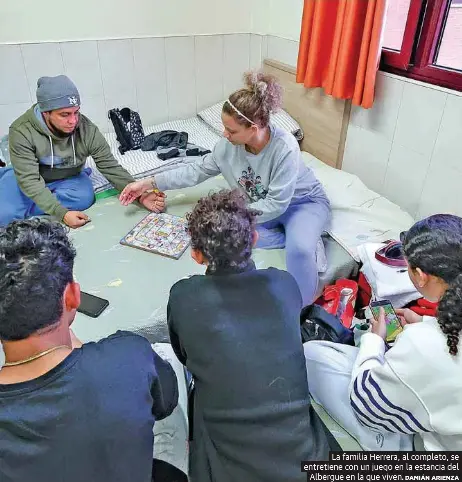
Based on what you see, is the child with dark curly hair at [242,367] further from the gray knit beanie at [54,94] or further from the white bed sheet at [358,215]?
the gray knit beanie at [54,94]

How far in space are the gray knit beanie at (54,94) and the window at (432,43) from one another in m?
1.48

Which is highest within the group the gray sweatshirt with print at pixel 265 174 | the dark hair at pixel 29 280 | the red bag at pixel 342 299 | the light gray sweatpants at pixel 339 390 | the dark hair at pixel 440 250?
the dark hair at pixel 29 280

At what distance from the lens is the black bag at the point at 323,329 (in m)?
1.41

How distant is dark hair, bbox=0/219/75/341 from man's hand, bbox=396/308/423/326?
1.09m

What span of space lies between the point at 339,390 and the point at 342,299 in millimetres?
594

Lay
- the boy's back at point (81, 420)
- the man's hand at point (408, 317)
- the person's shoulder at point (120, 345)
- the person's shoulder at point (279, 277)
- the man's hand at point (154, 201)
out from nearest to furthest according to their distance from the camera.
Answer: the boy's back at point (81, 420), the person's shoulder at point (120, 345), the person's shoulder at point (279, 277), the man's hand at point (408, 317), the man's hand at point (154, 201)

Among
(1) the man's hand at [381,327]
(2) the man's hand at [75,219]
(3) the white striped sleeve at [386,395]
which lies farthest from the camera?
(2) the man's hand at [75,219]

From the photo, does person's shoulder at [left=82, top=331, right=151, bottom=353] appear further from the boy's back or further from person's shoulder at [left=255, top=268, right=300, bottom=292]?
person's shoulder at [left=255, top=268, right=300, bottom=292]

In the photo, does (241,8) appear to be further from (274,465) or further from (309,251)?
(274,465)

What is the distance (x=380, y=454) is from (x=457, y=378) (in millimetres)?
Result: 377

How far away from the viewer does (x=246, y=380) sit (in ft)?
2.91

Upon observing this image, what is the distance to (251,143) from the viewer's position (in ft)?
5.68

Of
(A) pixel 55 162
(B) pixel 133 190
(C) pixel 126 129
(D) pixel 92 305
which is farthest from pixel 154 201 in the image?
(C) pixel 126 129

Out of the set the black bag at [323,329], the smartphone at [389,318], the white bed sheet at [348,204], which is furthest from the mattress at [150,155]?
the smartphone at [389,318]
